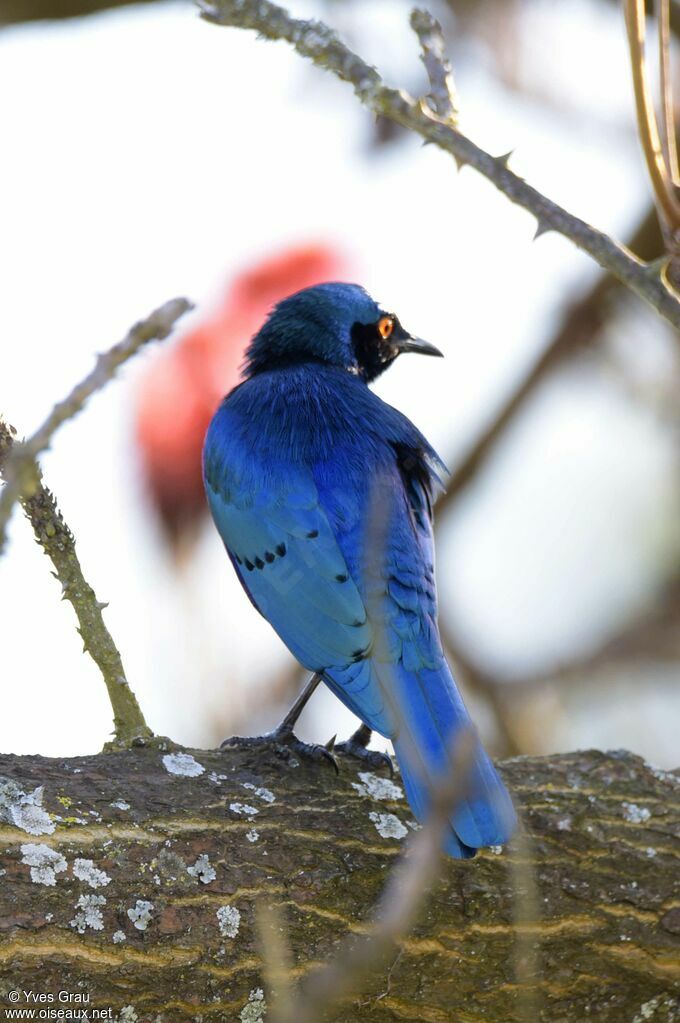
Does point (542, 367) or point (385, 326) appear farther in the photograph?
point (542, 367)

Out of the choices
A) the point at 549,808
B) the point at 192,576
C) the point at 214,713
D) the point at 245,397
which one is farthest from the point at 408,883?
the point at 192,576

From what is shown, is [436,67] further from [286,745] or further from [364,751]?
[364,751]

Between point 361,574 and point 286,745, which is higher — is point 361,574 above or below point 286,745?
above

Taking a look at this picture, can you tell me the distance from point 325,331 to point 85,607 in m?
1.63

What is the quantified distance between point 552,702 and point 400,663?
2614 millimetres

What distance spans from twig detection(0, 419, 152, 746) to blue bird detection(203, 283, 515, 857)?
0.40 m

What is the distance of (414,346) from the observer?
4605mm

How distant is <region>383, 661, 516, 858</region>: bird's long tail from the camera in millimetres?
2734

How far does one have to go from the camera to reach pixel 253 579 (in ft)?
12.0

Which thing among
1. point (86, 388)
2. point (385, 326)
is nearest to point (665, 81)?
point (86, 388)

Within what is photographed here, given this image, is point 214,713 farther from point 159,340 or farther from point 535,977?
point 159,340

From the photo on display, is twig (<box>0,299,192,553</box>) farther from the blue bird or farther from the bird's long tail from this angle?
the bird's long tail

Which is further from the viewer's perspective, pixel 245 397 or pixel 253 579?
pixel 245 397

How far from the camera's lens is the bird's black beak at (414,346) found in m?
4.61
